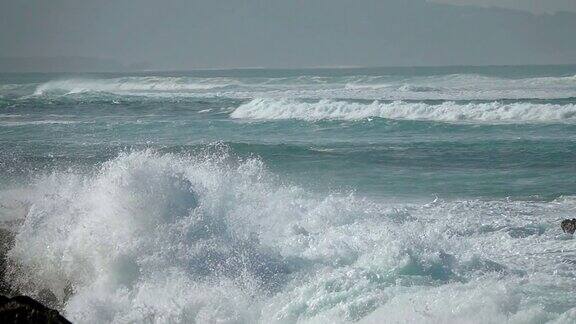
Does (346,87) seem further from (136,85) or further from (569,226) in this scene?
(569,226)

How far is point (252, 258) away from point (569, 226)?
481 cm

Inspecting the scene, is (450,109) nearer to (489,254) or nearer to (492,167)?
(492,167)

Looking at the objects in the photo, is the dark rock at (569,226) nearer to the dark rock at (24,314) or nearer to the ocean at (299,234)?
the ocean at (299,234)

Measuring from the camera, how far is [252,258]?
1004cm

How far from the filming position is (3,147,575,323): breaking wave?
8.66 metres

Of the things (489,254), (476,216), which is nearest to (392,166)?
(476,216)

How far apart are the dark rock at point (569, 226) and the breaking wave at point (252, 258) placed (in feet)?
0.69

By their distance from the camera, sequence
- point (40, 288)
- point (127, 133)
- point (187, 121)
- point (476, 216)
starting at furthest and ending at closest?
point (187, 121) < point (127, 133) < point (476, 216) < point (40, 288)

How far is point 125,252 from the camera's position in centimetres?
994

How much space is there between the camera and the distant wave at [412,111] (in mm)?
29922

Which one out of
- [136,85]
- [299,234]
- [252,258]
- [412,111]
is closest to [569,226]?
[299,234]

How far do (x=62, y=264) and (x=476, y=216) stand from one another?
671 centimetres

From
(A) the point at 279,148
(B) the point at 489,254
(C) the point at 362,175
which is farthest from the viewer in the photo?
(A) the point at 279,148

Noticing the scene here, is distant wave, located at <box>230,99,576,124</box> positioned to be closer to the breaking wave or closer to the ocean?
the ocean
